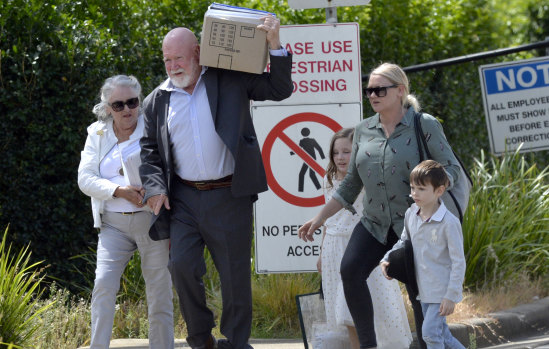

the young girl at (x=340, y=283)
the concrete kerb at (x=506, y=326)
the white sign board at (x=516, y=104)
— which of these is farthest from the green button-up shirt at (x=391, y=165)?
the white sign board at (x=516, y=104)

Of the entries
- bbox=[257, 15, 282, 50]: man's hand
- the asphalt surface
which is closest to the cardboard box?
bbox=[257, 15, 282, 50]: man's hand

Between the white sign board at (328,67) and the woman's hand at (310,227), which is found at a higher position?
the white sign board at (328,67)

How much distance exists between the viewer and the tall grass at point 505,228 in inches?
333

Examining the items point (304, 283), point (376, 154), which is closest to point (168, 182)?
point (376, 154)

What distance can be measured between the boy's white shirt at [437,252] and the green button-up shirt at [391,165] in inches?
8.0

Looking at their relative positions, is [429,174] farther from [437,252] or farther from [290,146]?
[290,146]

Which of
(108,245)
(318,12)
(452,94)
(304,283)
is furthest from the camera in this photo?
(452,94)

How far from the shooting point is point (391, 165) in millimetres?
5492

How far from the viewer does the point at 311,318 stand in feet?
21.3

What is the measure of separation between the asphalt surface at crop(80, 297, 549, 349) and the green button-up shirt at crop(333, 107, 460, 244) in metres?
1.35

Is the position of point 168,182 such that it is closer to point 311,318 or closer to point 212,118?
point 212,118

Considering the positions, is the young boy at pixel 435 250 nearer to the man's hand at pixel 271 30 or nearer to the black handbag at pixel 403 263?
the black handbag at pixel 403 263

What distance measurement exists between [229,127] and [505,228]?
4.28 meters

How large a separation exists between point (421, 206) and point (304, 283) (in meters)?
2.41
